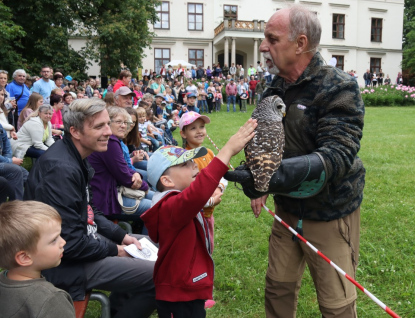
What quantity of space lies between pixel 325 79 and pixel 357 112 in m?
0.26

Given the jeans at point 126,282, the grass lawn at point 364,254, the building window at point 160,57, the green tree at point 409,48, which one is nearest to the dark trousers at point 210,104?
the grass lawn at point 364,254

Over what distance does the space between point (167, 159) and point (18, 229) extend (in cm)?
92

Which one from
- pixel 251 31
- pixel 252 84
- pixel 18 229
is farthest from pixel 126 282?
pixel 251 31

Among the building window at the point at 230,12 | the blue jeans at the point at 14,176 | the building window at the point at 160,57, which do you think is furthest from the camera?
the building window at the point at 230,12

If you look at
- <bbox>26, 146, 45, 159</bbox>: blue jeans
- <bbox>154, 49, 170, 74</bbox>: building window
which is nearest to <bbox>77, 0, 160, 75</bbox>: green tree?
<bbox>26, 146, 45, 159</bbox>: blue jeans

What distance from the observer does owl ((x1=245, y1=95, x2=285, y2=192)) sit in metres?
1.74

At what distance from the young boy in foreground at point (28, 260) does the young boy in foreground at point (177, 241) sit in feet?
1.87

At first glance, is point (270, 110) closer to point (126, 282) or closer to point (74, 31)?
point (126, 282)

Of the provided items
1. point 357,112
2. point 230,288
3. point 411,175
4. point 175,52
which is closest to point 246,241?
point 230,288

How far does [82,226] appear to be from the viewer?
261cm

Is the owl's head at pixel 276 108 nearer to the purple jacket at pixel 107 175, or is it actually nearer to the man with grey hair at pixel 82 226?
the man with grey hair at pixel 82 226

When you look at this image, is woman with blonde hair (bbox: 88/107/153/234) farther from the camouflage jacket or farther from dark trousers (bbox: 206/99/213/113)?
dark trousers (bbox: 206/99/213/113)

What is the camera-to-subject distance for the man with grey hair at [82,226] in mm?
2512

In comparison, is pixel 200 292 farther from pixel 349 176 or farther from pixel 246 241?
pixel 246 241
